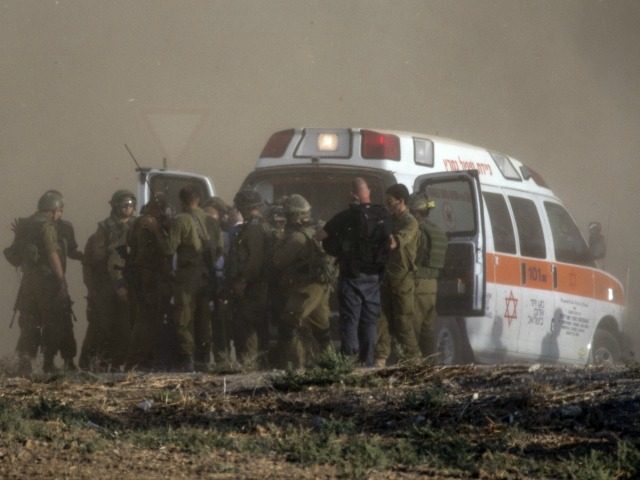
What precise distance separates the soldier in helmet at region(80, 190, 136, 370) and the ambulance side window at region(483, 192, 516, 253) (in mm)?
3152

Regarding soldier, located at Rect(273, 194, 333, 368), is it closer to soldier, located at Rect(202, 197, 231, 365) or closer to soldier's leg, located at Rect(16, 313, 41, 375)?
soldier, located at Rect(202, 197, 231, 365)

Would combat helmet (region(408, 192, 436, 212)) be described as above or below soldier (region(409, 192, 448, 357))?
above

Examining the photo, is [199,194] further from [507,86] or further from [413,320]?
[507,86]

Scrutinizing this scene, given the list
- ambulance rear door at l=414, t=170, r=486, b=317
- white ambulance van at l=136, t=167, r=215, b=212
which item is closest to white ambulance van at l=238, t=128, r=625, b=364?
ambulance rear door at l=414, t=170, r=486, b=317

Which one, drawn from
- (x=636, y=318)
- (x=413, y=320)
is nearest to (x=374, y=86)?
(x=636, y=318)

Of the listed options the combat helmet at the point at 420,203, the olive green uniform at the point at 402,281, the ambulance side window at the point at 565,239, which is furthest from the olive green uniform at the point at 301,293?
the ambulance side window at the point at 565,239

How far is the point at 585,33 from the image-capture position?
3338 cm

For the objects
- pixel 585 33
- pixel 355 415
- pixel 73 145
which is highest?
pixel 585 33

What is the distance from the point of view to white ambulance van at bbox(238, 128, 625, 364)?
47.1 ft

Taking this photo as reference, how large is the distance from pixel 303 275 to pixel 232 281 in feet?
2.58

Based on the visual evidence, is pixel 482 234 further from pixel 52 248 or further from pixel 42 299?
pixel 42 299

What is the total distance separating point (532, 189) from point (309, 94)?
14.8m

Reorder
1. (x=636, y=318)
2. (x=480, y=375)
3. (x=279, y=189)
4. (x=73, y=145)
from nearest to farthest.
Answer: (x=480, y=375)
(x=279, y=189)
(x=636, y=318)
(x=73, y=145)

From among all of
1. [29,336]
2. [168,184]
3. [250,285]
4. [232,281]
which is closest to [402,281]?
[250,285]
